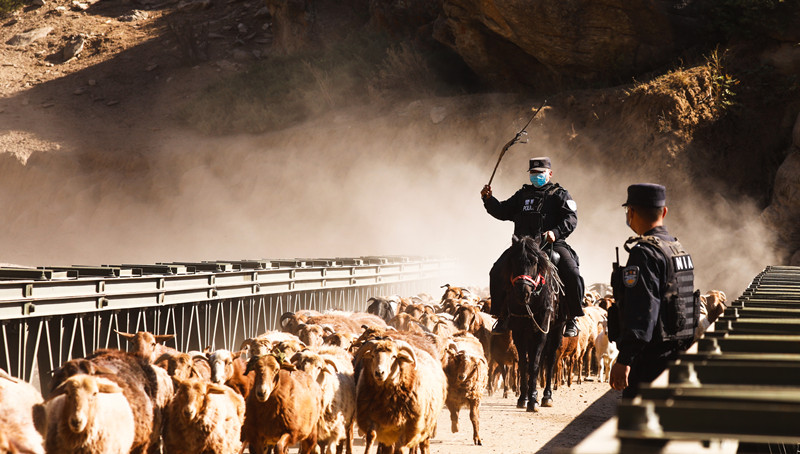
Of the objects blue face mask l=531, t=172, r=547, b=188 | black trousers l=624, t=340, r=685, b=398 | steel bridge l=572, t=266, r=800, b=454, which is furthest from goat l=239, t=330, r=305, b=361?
steel bridge l=572, t=266, r=800, b=454

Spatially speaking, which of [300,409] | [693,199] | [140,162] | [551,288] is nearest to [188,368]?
[300,409]

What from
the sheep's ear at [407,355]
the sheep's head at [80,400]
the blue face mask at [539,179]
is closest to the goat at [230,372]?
the sheep's ear at [407,355]

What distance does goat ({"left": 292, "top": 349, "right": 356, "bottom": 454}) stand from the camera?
1052 cm

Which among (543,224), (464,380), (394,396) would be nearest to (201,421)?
(394,396)

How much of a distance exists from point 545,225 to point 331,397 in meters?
5.24

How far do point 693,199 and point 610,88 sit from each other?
7.24 meters

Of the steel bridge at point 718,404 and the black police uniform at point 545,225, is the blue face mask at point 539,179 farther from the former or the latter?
the steel bridge at point 718,404

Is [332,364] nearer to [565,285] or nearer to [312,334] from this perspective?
[312,334]

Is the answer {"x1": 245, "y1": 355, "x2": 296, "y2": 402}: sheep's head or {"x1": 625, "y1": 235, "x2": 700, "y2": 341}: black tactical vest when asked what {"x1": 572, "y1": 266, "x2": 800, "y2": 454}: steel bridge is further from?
{"x1": 245, "y1": 355, "x2": 296, "y2": 402}: sheep's head

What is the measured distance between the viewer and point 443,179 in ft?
156

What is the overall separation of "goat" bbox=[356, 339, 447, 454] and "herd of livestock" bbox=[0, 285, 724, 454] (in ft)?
0.04

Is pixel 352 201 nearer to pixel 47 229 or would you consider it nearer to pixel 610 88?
pixel 610 88

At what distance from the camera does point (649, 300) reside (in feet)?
23.2

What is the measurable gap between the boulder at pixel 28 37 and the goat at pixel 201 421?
68.5 m
